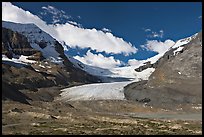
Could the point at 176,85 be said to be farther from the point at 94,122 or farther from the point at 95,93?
the point at 94,122

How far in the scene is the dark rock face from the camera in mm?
135375

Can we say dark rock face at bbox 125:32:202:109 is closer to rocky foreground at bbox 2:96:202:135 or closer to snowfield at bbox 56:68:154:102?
snowfield at bbox 56:68:154:102

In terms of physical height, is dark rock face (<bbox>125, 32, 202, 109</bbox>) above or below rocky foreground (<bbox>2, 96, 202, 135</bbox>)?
above

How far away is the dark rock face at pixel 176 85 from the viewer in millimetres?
135375

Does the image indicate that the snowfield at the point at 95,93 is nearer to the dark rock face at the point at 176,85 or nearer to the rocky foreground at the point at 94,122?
the dark rock face at the point at 176,85

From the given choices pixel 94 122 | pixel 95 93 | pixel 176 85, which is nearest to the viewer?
pixel 94 122

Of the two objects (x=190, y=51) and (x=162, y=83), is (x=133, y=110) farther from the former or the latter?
(x=190, y=51)

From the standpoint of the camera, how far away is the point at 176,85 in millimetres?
150500

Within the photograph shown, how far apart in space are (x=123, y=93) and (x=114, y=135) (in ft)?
390

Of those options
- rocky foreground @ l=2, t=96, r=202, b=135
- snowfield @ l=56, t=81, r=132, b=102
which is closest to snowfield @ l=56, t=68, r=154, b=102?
snowfield @ l=56, t=81, r=132, b=102

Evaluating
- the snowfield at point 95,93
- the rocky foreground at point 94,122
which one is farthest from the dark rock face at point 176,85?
the rocky foreground at point 94,122

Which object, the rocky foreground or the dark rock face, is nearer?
the rocky foreground

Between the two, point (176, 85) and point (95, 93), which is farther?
point (95, 93)

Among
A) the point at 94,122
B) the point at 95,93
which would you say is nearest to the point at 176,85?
the point at 95,93
